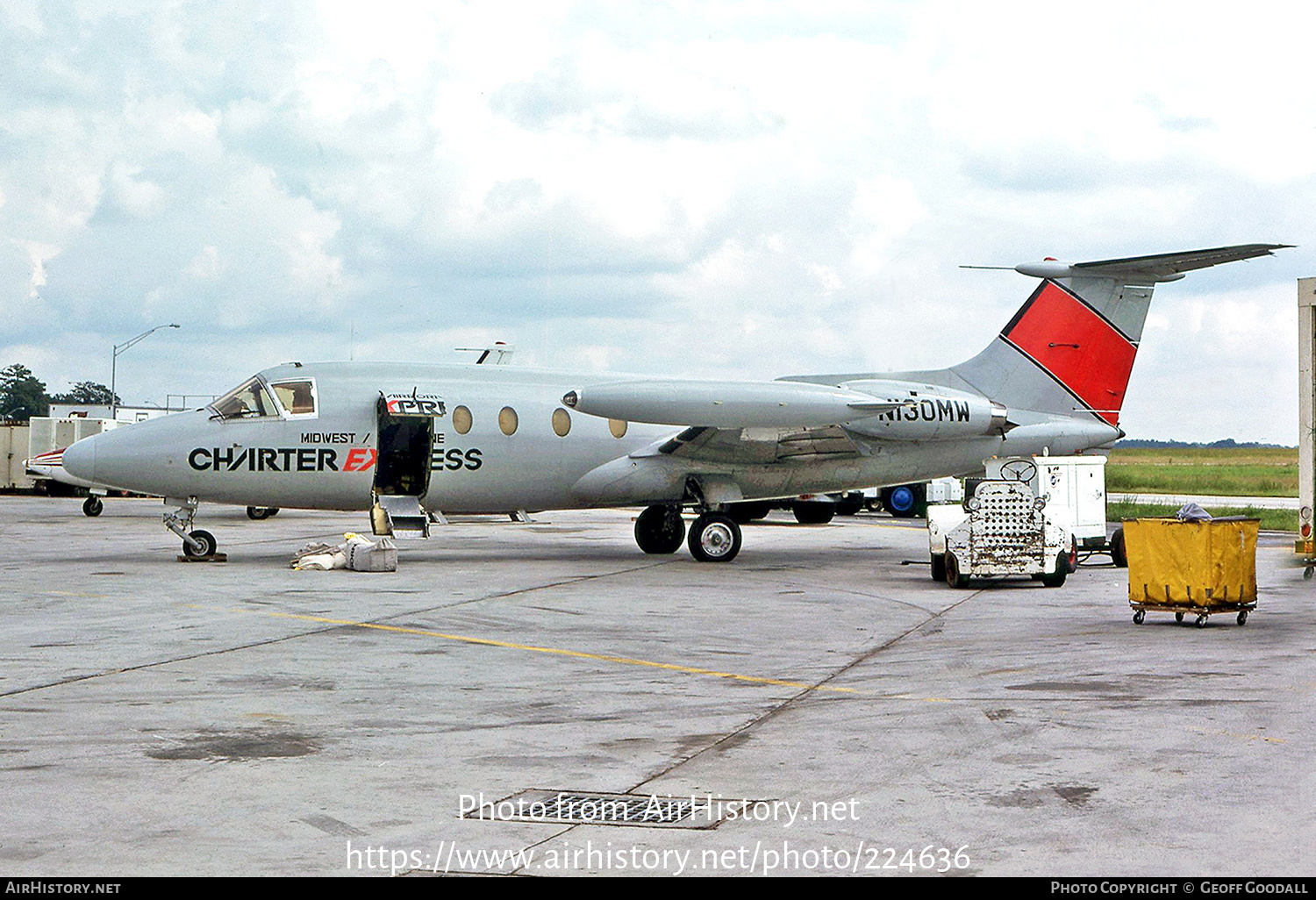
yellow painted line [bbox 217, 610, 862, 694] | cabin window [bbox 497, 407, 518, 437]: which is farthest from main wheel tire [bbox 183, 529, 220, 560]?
yellow painted line [bbox 217, 610, 862, 694]

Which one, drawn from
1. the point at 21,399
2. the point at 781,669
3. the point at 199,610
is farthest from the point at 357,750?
the point at 21,399

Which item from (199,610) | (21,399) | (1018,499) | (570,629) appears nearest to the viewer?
(570,629)

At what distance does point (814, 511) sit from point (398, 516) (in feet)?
56.0

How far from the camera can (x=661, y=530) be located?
2408cm

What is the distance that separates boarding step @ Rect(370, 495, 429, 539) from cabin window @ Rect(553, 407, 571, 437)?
2.62m

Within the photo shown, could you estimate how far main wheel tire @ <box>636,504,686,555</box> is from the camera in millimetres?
24031

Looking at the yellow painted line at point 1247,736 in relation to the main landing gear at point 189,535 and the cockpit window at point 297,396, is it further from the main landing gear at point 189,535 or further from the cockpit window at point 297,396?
the main landing gear at point 189,535

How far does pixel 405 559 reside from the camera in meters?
22.8

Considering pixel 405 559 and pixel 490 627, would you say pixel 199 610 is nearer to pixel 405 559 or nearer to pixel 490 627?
pixel 490 627

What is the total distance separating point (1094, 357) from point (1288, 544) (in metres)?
7.63

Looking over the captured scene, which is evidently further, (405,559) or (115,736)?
(405,559)

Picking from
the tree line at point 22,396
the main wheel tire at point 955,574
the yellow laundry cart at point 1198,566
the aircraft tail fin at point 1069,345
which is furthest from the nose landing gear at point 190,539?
the tree line at point 22,396

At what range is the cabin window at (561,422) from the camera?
880 inches

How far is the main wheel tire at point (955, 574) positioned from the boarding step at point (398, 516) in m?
8.11
